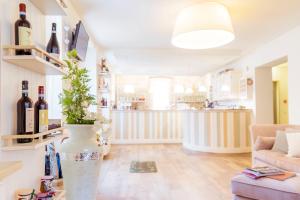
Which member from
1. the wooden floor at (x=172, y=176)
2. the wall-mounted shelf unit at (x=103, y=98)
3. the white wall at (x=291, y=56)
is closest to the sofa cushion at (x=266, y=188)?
the wooden floor at (x=172, y=176)

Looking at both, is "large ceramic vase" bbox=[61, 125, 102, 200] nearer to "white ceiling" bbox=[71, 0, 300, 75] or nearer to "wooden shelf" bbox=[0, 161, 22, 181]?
"wooden shelf" bbox=[0, 161, 22, 181]

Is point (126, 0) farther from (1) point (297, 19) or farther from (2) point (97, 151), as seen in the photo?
(1) point (297, 19)

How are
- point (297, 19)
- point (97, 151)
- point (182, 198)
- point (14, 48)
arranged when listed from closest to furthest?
point (14, 48)
point (97, 151)
point (182, 198)
point (297, 19)

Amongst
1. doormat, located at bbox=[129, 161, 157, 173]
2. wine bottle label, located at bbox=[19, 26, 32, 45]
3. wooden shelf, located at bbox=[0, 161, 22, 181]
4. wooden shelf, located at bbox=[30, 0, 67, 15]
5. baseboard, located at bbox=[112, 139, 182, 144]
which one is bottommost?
doormat, located at bbox=[129, 161, 157, 173]

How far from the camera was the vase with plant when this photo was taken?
1.57 metres

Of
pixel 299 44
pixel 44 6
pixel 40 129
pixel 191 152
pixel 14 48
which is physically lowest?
pixel 191 152

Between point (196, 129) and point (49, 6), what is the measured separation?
16.1 feet

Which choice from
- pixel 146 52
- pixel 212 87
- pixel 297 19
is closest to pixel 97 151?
pixel 297 19

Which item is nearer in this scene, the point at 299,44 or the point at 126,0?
the point at 126,0

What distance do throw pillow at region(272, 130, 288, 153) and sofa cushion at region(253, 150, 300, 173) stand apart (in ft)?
0.25

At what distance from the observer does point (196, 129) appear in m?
6.04

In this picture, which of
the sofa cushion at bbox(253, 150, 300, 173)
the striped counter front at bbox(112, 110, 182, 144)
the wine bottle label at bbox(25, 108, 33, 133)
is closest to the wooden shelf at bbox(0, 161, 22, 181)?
the wine bottle label at bbox(25, 108, 33, 133)

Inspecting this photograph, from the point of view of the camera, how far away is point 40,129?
1516mm

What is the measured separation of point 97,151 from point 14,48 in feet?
2.58
